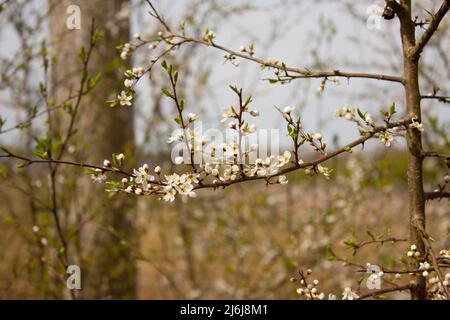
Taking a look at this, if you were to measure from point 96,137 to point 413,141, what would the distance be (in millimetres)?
2979

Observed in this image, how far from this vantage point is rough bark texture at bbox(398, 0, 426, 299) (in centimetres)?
175

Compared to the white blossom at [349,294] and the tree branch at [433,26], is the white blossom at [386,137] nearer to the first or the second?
the tree branch at [433,26]

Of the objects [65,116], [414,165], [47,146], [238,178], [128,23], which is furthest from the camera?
[128,23]

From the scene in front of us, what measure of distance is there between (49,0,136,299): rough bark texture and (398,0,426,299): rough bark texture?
2619 millimetres

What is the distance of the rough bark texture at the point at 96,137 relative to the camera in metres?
4.01

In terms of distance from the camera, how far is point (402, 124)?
170cm

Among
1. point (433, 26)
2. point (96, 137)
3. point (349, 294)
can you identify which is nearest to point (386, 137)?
point (433, 26)

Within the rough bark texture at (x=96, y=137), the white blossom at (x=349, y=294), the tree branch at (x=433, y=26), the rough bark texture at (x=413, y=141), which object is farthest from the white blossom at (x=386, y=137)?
the rough bark texture at (x=96, y=137)

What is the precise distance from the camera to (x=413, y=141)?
1.75 m

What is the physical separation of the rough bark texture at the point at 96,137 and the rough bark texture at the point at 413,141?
8.59ft

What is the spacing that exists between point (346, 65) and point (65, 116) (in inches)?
103

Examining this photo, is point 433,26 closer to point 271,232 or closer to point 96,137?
point 96,137
